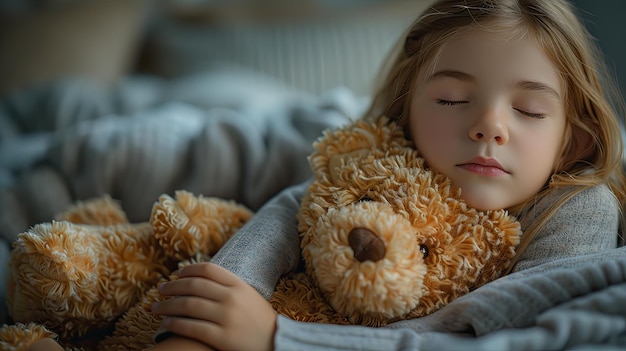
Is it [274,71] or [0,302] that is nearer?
[0,302]

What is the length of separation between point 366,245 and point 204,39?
1435mm

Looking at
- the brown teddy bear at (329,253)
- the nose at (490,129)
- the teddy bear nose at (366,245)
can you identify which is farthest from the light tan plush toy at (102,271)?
the nose at (490,129)

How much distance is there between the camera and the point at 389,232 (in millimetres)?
612

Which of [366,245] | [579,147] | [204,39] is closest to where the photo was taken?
[366,245]

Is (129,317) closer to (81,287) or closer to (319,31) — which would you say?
(81,287)

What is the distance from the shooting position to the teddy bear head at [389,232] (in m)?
0.61

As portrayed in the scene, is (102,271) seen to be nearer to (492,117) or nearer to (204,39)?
(492,117)

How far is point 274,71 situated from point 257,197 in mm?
810

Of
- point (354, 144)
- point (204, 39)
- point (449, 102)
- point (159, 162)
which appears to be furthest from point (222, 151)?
point (204, 39)

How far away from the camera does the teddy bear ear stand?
2.52ft

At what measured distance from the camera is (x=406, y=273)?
612mm

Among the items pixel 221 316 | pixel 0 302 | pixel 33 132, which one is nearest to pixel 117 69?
pixel 33 132

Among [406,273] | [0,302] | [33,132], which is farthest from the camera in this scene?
[33,132]

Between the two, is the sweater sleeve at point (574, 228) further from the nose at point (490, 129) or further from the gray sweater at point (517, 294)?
the nose at point (490, 129)
